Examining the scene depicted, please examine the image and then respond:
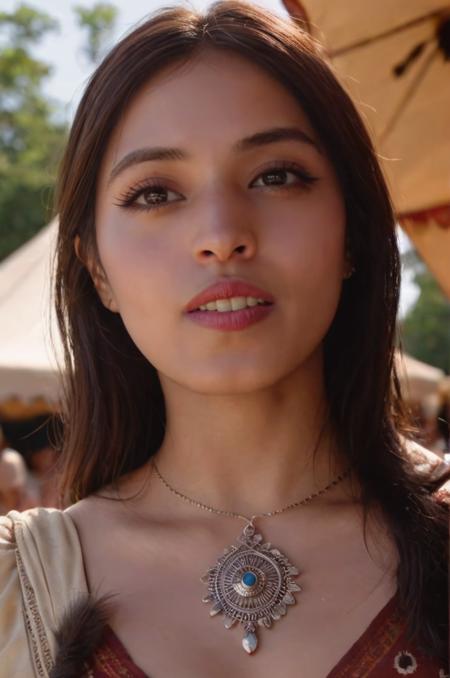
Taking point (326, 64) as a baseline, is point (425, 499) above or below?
below

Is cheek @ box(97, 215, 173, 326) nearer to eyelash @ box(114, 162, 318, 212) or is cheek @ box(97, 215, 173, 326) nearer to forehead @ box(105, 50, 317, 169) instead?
eyelash @ box(114, 162, 318, 212)

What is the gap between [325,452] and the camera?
1.91m

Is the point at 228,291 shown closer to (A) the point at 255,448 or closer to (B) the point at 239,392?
(B) the point at 239,392

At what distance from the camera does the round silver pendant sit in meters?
1.68

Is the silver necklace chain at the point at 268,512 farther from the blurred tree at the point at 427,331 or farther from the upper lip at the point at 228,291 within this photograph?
the blurred tree at the point at 427,331

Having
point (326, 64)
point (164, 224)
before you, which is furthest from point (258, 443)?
point (326, 64)

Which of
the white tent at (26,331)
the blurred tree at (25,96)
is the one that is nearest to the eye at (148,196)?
the white tent at (26,331)

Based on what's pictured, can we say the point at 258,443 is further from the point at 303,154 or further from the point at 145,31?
the point at 145,31

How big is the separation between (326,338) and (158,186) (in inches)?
17.7

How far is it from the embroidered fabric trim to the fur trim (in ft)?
0.11

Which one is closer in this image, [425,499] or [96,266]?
[425,499]

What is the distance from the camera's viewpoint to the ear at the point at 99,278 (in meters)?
1.95

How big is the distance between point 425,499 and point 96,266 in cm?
68

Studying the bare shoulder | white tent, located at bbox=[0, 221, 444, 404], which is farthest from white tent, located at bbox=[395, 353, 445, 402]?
the bare shoulder
